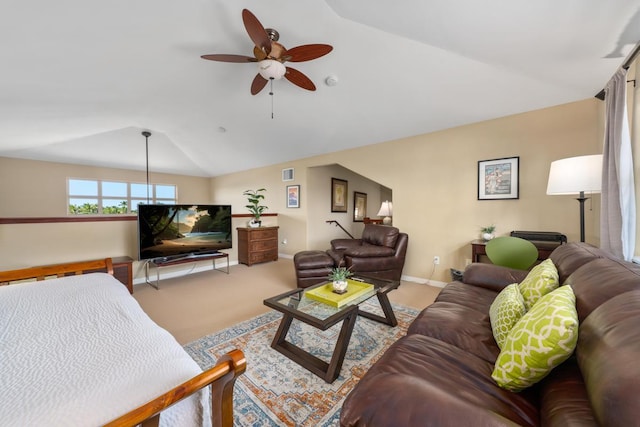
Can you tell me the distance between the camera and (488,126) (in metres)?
3.10

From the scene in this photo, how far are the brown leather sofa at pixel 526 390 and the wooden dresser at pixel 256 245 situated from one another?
3.84m

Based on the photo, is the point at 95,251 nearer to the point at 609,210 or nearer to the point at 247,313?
the point at 247,313

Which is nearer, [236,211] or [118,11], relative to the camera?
[118,11]

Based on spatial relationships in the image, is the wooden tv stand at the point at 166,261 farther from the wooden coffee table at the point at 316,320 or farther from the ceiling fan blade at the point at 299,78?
the ceiling fan blade at the point at 299,78

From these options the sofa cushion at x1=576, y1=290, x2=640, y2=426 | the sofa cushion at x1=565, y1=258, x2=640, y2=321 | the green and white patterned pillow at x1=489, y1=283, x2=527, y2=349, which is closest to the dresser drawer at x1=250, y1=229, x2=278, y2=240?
the green and white patterned pillow at x1=489, y1=283, x2=527, y2=349

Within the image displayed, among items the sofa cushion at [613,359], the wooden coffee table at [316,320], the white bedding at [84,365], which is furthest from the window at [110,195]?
the sofa cushion at [613,359]

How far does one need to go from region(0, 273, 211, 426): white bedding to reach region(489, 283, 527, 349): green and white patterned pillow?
1.36 m

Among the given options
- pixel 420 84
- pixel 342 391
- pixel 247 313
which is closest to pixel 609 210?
pixel 420 84

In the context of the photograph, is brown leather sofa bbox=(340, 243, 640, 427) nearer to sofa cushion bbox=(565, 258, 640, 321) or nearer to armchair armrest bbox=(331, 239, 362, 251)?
sofa cushion bbox=(565, 258, 640, 321)

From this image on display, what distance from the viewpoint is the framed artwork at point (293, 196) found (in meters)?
5.25

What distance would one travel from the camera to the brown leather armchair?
3354mm

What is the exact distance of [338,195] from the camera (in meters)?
5.96

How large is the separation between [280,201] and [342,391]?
4.48 m

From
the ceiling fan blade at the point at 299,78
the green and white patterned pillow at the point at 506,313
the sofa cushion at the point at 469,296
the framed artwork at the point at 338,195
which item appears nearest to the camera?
the green and white patterned pillow at the point at 506,313
